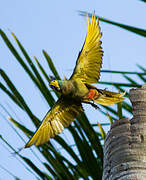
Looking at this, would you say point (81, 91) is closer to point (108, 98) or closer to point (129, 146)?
point (108, 98)

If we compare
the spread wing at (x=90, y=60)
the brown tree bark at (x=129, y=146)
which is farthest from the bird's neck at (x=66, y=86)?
the brown tree bark at (x=129, y=146)

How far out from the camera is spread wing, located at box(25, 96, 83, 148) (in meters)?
2.43

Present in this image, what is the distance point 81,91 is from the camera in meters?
2.56

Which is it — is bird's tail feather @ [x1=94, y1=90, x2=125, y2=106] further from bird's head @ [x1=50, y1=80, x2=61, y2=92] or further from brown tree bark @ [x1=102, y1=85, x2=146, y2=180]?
brown tree bark @ [x1=102, y1=85, x2=146, y2=180]

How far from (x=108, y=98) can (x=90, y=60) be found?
30 centimetres

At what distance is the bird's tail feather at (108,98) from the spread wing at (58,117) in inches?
5.6

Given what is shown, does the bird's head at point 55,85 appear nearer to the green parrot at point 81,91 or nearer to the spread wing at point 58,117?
the green parrot at point 81,91

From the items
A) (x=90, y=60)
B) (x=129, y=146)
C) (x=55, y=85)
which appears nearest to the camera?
(x=129, y=146)

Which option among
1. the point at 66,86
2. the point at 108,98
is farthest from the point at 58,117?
the point at 108,98

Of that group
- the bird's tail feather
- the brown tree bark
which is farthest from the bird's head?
the brown tree bark

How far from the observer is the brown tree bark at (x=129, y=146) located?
1636 mm

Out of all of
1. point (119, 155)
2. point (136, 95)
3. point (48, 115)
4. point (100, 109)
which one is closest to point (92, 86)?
point (100, 109)

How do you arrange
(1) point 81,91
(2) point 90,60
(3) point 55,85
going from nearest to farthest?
(3) point 55,85, (1) point 81,91, (2) point 90,60

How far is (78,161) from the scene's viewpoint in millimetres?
2238
